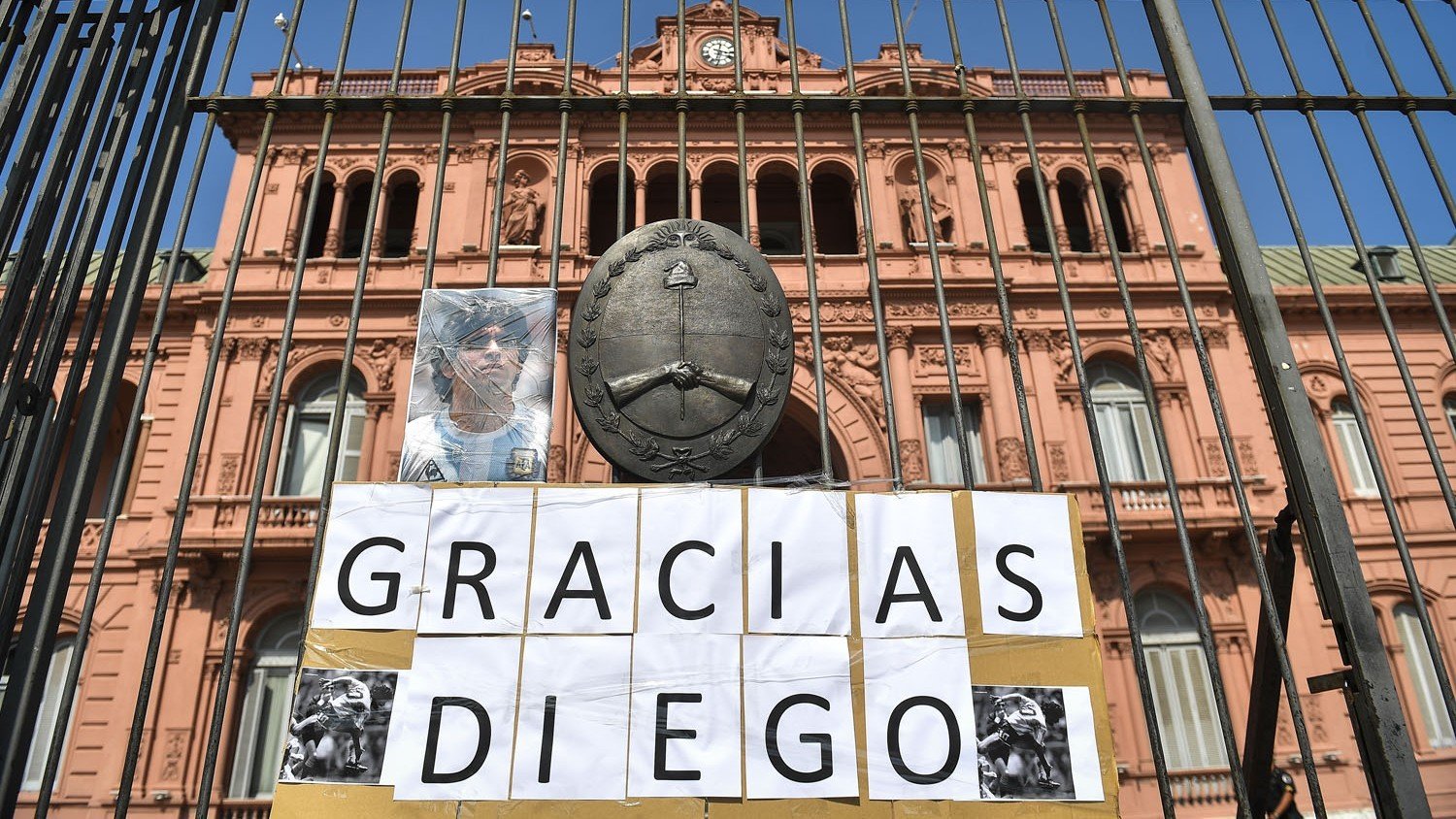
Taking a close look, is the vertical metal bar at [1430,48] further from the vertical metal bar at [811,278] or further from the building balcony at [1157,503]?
the building balcony at [1157,503]

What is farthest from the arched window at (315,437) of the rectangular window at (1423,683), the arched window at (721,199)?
the rectangular window at (1423,683)

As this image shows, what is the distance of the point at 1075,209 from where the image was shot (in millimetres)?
21062

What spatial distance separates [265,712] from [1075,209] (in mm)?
18667

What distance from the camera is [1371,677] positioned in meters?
3.44

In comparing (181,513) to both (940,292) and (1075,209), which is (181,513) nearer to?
(940,292)

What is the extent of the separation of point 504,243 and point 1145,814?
14685 millimetres

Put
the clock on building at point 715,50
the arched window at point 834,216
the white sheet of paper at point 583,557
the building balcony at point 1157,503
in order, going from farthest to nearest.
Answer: the arched window at point 834,216, the clock on building at point 715,50, the building balcony at point 1157,503, the white sheet of paper at point 583,557

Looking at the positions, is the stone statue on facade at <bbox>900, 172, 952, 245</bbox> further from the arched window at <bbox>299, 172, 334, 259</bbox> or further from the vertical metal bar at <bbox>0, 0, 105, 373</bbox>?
the vertical metal bar at <bbox>0, 0, 105, 373</bbox>

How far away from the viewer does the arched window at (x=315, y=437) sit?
55.7 feet

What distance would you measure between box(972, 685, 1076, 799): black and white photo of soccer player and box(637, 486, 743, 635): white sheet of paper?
98 cm

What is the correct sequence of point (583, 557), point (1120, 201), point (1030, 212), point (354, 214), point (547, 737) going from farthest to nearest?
point (1030, 212) < point (354, 214) < point (1120, 201) < point (583, 557) < point (547, 737)

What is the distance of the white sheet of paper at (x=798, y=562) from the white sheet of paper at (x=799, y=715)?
7cm

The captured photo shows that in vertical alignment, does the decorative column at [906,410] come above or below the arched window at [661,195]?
below

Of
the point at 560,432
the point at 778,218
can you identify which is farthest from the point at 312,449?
the point at 778,218
